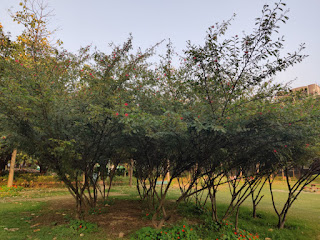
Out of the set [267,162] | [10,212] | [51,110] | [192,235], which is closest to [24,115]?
[51,110]

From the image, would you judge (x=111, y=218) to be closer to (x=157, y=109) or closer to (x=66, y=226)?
(x=66, y=226)

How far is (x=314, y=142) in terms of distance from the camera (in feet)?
17.7

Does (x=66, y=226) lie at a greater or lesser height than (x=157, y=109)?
lesser

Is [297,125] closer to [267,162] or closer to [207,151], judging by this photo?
[207,151]

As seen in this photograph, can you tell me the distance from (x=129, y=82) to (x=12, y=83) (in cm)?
274

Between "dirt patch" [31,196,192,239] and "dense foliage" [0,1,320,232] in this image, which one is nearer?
"dense foliage" [0,1,320,232]

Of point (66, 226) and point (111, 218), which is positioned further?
point (111, 218)

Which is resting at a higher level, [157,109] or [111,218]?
[157,109]

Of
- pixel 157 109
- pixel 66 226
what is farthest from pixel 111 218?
pixel 157 109

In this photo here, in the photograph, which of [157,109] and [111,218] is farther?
[111,218]

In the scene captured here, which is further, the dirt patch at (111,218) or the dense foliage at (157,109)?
the dirt patch at (111,218)

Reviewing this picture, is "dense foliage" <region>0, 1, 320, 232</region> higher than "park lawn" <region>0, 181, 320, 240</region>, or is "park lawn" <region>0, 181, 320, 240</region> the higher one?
"dense foliage" <region>0, 1, 320, 232</region>

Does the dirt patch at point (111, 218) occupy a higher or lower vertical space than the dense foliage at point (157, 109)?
lower

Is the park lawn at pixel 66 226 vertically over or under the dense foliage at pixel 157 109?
under
